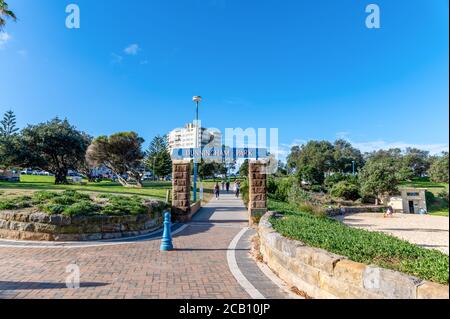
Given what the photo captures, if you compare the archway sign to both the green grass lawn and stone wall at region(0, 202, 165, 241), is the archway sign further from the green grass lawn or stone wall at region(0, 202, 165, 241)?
the green grass lawn

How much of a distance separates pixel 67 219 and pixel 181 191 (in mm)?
5197

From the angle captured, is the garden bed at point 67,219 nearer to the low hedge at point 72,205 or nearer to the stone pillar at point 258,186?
the low hedge at point 72,205

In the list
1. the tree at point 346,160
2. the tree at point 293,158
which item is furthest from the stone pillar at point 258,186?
the tree at point 293,158

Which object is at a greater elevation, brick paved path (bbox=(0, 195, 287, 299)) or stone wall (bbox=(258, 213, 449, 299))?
stone wall (bbox=(258, 213, 449, 299))

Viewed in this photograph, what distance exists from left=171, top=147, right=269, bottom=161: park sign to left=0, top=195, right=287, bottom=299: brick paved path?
494 centimetres

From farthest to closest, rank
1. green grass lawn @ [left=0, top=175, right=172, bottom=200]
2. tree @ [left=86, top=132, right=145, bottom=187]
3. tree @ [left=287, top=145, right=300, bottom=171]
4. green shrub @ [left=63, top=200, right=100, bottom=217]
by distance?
tree @ [left=287, top=145, right=300, bottom=171]
tree @ [left=86, top=132, right=145, bottom=187]
green grass lawn @ [left=0, top=175, right=172, bottom=200]
green shrub @ [left=63, top=200, right=100, bottom=217]

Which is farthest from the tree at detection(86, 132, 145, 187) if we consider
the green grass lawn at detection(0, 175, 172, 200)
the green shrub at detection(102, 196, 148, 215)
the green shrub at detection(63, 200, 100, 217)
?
the green shrub at detection(63, 200, 100, 217)

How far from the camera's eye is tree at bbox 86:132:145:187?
114 feet

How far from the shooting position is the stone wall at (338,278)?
9.05ft

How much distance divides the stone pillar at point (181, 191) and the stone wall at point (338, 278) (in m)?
7.35

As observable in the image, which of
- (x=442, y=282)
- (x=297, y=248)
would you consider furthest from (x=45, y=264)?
(x=442, y=282)

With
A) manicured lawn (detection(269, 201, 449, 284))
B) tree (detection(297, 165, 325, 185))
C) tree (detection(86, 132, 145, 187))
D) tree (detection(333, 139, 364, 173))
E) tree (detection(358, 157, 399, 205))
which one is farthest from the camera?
tree (detection(333, 139, 364, 173))

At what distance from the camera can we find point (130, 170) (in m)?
36.2

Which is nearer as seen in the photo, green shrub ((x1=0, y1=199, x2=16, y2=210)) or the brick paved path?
the brick paved path
